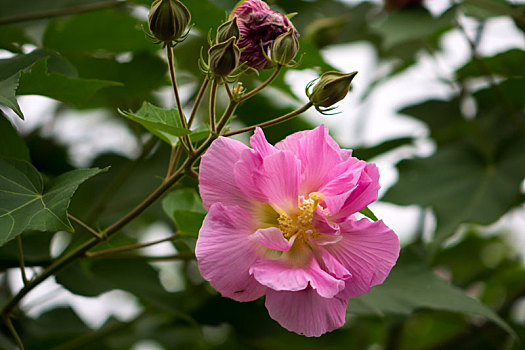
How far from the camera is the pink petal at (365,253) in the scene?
73cm

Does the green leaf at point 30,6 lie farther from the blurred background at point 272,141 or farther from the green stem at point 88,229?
the green stem at point 88,229

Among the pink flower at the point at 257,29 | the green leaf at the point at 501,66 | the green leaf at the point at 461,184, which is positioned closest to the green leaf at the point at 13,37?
the pink flower at the point at 257,29

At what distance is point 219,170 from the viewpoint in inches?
28.6

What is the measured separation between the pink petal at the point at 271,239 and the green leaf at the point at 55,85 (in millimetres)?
371

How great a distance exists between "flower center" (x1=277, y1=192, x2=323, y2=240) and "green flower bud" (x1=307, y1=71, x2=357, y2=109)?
0.13 metres

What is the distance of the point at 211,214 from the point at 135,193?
0.80 metres

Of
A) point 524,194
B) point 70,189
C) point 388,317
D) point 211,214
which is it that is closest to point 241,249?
point 211,214

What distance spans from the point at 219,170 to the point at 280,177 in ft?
0.27

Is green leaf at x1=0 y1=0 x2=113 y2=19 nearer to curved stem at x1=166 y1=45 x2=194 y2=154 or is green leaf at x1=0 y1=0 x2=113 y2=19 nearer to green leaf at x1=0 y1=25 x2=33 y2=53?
green leaf at x1=0 y1=25 x2=33 y2=53

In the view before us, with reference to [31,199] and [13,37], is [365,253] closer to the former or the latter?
[31,199]

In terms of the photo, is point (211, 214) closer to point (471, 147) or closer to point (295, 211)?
point (295, 211)

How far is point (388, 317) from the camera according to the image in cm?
137

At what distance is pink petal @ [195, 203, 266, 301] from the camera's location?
69 cm

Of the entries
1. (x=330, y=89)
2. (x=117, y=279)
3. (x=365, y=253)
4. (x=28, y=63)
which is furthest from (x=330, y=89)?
(x=117, y=279)
